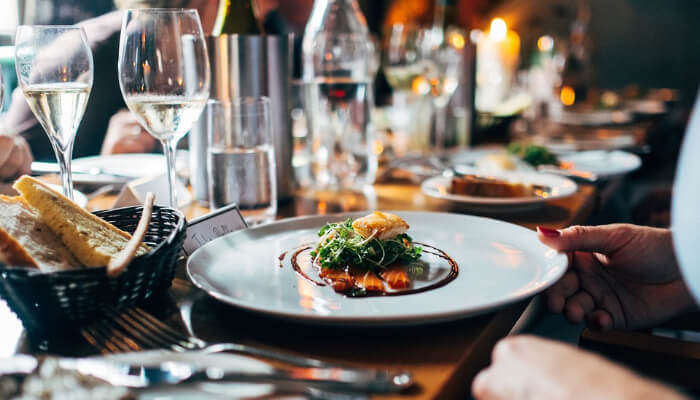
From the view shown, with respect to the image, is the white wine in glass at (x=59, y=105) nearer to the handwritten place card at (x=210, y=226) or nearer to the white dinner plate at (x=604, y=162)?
the handwritten place card at (x=210, y=226)

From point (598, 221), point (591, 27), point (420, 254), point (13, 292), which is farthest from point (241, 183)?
point (591, 27)

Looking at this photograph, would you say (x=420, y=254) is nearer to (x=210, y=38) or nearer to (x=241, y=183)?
(x=241, y=183)

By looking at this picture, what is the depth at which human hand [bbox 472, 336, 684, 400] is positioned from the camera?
440mm

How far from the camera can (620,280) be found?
0.97 metres

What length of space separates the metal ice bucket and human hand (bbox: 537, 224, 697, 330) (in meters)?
0.62

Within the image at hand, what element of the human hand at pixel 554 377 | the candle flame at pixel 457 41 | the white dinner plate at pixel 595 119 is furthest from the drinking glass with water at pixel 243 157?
the white dinner plate at pixel 595 119

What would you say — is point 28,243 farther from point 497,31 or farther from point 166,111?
point 497,31

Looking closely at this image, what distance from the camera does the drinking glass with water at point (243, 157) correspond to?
3.50 ft

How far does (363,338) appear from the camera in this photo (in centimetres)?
59

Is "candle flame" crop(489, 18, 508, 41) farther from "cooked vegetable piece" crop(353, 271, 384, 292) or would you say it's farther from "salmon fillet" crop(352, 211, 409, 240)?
"cooked vegetable piece" crop(353, 271, 384, 292)

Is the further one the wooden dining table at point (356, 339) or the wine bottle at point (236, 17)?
the wine bottle at point (236, 17)

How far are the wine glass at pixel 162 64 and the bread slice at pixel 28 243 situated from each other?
0.78 feet

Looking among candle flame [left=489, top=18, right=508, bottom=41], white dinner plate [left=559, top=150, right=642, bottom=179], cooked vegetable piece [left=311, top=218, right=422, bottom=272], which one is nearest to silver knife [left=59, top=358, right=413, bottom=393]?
cooked vegetable piece [left=311, top=218, right=422, bottom=272]

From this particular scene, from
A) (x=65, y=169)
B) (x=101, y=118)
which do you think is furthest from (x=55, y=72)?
(x=101, y=118)
